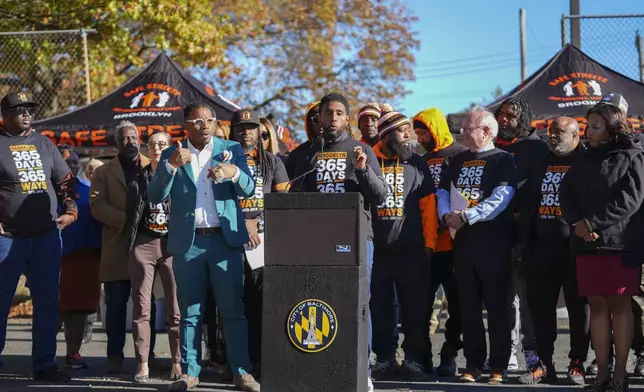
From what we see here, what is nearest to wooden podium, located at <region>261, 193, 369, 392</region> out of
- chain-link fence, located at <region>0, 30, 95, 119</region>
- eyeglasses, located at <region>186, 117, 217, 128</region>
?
eyeglasses, located at <region>186, 117, 217, 128</region>

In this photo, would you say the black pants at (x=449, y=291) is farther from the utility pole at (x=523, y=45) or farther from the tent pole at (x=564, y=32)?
the utility pole at (x=523, y=45)

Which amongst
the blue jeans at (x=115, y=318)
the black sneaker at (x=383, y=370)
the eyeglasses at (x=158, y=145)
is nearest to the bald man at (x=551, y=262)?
the black sneaker at (x=383, y=370)

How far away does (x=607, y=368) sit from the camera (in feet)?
23.4

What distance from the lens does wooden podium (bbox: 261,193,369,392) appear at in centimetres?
623

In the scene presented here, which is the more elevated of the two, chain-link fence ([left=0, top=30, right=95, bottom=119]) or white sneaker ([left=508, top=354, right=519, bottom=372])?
chain-link fence ([left=0, top=30, right=95, bottom=119])

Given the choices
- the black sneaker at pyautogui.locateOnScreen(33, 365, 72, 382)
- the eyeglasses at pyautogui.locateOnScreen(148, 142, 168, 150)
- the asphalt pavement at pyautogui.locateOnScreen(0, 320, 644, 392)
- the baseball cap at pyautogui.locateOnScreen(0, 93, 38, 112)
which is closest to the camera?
the asphalt pavement at pyautogui.locateOnScreen(0, 320, 644, 392)

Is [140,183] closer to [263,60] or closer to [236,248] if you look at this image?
[236,248]

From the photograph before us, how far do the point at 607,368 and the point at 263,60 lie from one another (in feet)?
75.3

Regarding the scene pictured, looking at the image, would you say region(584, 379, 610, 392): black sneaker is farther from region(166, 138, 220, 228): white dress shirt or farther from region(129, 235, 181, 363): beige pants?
region(129, 235, 181, 363): beige pants

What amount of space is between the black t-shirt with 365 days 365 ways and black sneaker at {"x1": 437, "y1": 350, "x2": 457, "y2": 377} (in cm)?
353

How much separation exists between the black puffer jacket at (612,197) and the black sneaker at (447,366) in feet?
5.59

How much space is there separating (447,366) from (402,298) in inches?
31.2

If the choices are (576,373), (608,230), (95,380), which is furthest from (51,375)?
(608,230)

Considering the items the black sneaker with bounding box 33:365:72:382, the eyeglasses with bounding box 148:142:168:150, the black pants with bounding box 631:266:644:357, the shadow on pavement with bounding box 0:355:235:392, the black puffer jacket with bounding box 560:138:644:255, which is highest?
the eyeglasses with bounding box 148:142:168:150
